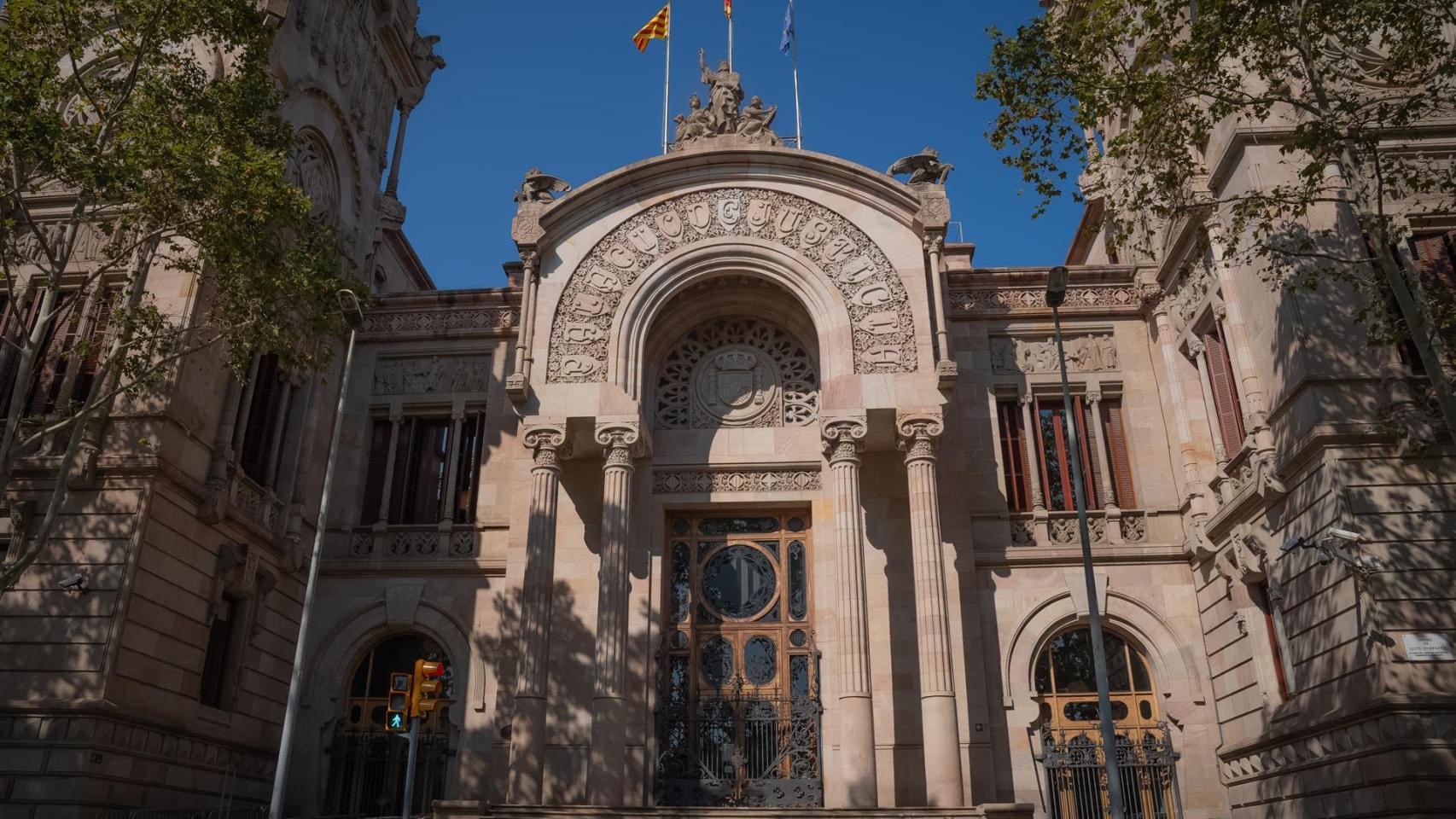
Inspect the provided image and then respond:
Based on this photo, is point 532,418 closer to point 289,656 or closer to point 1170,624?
point 289,656

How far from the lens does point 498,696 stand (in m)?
21.1

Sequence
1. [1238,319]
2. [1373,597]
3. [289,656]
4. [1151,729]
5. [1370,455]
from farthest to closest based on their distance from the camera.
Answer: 1. [289,656]
2. [1151,729]
3. [1238,319]
4. [1370,455]
5. [1373,597]

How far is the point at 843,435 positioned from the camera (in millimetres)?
20656

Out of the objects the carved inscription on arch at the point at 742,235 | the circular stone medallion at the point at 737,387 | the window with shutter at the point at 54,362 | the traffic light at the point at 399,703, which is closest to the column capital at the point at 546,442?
the carved inscription on arch at the point at 742,235

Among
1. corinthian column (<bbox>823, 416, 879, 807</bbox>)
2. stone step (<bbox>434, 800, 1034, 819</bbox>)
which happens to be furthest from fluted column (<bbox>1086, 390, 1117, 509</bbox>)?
stone step (<bbox>434, 800, 1034, 819</bbox>)

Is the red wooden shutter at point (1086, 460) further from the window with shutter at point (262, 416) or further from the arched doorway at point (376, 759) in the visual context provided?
the window with shutter at point (262, 416)

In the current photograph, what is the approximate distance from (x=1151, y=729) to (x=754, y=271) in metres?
12.2

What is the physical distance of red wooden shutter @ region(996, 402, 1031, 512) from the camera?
886 inches

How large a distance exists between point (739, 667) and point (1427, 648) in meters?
11.8

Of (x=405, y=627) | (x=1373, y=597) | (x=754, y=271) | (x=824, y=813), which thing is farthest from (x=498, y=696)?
(x=1373, y=597)

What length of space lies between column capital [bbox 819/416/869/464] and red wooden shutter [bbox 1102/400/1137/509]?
5.96 metres

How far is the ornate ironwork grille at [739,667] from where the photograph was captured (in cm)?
2002

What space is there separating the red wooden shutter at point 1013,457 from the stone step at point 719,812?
24.1 feet

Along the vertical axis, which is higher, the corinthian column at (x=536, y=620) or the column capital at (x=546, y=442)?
the column capital at (x=546, y=442)
